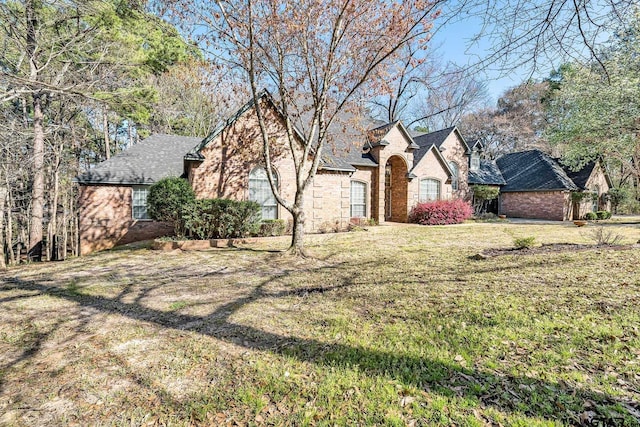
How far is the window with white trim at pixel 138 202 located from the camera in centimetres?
1374

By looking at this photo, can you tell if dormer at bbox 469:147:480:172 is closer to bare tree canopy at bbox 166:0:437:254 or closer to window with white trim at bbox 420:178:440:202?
window with white trim at bbox 420:178:440:202

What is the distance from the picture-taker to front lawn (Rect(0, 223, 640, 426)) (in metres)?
2.57

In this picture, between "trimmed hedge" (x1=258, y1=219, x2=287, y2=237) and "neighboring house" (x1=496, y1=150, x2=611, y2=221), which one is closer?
"trimmed hedge" (x1=258, y1=219, x2=287, y2=237)

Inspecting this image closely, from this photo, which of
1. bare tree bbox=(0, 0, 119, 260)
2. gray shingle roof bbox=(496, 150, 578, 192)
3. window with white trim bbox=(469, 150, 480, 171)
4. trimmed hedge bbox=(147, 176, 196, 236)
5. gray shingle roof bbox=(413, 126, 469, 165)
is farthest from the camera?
window with white trim bbox=(469, 150, 480, 171)

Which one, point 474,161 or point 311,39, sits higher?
point 311,39

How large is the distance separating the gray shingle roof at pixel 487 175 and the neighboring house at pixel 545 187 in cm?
70

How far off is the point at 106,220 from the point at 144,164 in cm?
309

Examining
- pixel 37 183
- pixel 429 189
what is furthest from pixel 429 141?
pixel 37 183

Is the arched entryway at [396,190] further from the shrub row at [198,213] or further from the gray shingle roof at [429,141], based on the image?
the shrub row at [198,213]

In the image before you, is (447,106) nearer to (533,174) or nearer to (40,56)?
(533,174)

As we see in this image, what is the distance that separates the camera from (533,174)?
76.2ft

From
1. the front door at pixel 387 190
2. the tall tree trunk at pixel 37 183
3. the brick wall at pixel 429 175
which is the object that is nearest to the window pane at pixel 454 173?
the brick wall at pixel 429 175

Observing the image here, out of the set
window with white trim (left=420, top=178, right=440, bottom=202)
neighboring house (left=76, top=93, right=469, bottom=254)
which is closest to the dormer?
window with white trim (left=420, top=178, right=440, bottom=202)

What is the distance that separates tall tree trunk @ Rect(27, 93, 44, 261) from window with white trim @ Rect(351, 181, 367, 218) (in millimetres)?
15295
